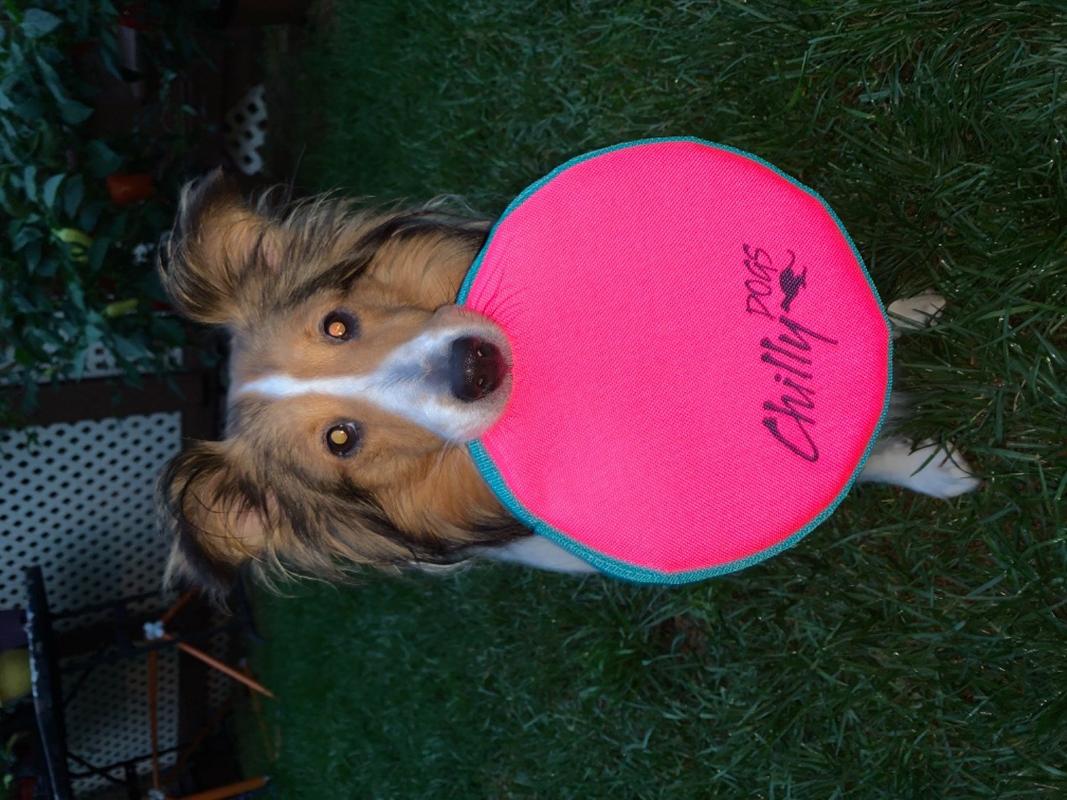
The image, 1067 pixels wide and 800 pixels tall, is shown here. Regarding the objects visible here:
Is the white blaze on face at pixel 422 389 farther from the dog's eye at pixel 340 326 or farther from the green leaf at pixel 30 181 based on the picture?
the green leaf at pixel 30 181

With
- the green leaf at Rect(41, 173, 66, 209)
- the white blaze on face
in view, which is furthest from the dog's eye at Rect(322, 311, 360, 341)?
the green leaf at Rect(41, 173, 66, 209)

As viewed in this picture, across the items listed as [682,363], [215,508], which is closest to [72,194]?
[215,508]

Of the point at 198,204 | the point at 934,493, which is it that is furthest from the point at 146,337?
the point at 934,493

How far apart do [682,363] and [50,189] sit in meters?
2.24

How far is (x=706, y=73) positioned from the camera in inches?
116

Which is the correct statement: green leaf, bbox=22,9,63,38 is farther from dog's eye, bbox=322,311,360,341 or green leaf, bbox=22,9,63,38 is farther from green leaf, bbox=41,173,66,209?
dog's eye, bbox=322,311,360,341

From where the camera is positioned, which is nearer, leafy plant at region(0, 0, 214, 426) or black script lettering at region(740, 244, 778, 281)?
black script lettering at region(740, 244, 778, 281)

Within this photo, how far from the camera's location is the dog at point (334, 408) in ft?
7.32

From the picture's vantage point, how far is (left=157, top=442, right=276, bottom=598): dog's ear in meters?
2.43

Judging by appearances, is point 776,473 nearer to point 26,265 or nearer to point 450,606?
point 450,606

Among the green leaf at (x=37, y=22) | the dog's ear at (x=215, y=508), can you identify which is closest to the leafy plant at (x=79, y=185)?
the green leaf at (x=37, y=22)

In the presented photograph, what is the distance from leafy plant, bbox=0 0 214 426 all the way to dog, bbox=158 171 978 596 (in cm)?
83

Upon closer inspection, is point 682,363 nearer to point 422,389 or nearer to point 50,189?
point 422,389

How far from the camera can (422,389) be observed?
2100 mm
